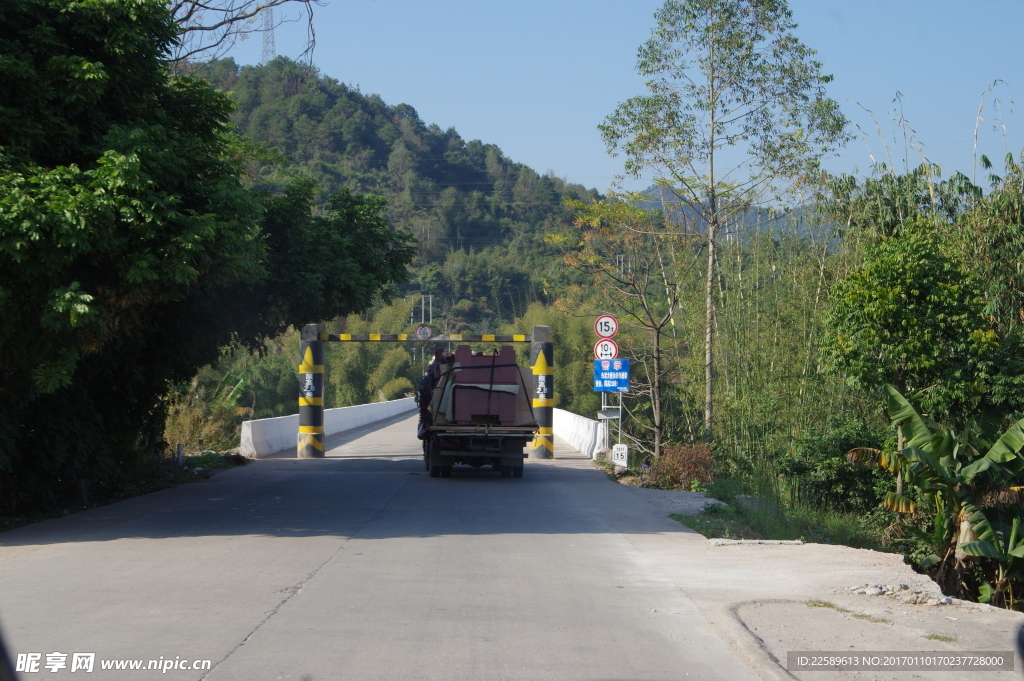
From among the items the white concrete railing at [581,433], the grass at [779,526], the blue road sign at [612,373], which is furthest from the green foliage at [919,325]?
the white concrete railing at [581,433]

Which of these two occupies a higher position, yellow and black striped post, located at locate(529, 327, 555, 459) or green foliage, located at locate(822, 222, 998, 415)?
green foliage, located at locate(822, 222, 998, 415)

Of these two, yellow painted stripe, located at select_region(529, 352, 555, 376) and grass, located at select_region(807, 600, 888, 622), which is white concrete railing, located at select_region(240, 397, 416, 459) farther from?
grass, located at select_region(807, 600, 888, 622)

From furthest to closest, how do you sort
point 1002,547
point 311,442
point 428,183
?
point 428,183 < point 311,442 < point 1002,547

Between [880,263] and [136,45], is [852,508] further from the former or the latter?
[136,45]

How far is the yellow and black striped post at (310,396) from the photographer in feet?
78.7

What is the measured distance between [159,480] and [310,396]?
7.70m

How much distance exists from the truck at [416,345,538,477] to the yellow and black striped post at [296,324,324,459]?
237 inches

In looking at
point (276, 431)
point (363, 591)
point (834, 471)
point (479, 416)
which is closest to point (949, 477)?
point (834, 471)

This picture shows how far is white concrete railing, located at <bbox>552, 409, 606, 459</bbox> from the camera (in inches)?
960

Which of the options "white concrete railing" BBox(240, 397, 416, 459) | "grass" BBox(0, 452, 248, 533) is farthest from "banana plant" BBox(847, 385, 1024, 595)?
"white concrete railing" BBox(240, 397, 416, 459)

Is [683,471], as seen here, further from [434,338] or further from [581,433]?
[581,433]

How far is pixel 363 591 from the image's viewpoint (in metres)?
7.53

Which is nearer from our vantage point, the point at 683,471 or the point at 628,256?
the point at 683,471

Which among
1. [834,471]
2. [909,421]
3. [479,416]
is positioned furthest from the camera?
[479,416]
